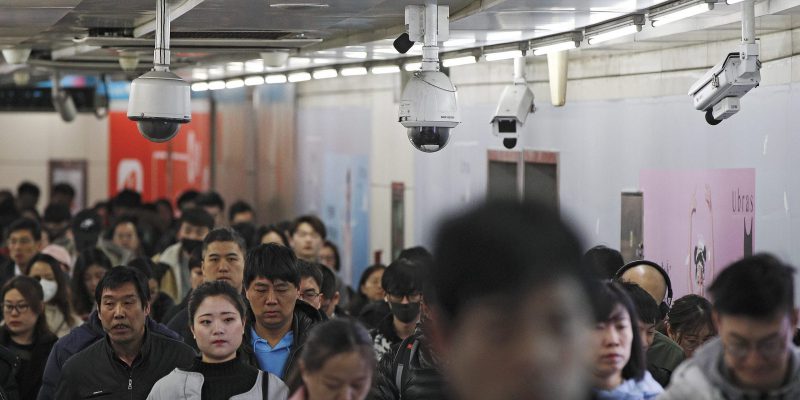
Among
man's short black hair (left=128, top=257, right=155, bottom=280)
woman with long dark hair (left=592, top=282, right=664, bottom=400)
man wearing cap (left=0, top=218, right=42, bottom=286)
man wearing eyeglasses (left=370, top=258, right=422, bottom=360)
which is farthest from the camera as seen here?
man wearing cap (left=0, top=218, right=42, bottom=286)

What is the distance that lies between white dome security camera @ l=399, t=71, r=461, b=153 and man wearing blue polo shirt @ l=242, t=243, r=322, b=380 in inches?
56.3

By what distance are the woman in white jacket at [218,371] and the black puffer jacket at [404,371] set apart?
0.48 m

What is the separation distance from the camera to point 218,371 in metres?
5.87

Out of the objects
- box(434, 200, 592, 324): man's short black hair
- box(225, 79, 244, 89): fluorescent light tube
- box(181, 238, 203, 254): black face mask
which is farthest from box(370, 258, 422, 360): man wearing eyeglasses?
box(225, 79, 244, 89): fluorescent light tube

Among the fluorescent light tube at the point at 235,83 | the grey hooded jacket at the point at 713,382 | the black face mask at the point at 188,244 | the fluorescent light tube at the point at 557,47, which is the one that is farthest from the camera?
the fluorescent light tube at the point at 235,83

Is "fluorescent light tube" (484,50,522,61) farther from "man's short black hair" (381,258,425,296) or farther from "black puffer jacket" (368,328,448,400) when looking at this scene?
"black puffer jacket" (368,328,448,400)

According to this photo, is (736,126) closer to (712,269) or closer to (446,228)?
(712,269)

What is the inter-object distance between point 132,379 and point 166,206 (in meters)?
13.1

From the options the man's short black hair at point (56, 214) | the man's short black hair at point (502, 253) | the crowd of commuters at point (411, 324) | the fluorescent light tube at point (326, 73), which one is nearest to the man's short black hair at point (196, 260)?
the crowd of commuters at point (411, 324)

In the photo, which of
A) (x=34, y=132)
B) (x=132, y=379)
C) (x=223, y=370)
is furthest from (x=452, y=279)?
(x=34, y=132)

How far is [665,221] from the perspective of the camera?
31.5 ft

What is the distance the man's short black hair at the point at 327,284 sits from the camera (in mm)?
8873

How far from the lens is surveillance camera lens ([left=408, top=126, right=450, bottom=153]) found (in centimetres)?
805

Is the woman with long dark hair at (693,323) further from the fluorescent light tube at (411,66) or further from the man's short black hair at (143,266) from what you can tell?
the fluorescent light tube at (411,66)
